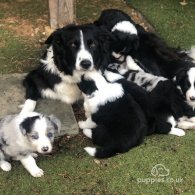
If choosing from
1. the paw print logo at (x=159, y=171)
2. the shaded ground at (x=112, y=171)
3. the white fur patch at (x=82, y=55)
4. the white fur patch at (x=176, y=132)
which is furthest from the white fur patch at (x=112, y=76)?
the paw print logo at (x=159, y=171)

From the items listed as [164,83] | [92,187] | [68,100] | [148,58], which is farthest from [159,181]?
[148,58]

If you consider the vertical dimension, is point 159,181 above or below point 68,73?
below

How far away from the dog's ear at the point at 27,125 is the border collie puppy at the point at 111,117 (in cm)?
88

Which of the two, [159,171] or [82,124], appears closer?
[159,171]

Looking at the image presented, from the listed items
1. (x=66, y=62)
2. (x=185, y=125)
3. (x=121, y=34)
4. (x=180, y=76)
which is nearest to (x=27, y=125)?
(x=66, y=62)

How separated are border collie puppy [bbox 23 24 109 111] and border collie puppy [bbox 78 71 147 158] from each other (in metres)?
0.23

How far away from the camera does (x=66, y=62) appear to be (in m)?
5.50

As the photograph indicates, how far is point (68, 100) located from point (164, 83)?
126cm

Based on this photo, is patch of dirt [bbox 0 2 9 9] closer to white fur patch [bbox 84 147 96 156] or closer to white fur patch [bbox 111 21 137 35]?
white fur patch [bbox 111 21 137 35]

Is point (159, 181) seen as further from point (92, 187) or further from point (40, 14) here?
point (40, 14)

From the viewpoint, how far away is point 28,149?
4.77m

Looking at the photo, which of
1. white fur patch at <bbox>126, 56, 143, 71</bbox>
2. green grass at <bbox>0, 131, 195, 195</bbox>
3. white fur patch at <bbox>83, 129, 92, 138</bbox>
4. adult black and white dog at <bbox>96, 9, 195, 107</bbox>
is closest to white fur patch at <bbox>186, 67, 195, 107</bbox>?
green grass at <bbox>0, 131, 195, 195</bbox>

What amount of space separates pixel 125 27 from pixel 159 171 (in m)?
2.23

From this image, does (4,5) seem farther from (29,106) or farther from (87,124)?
(87,124)
